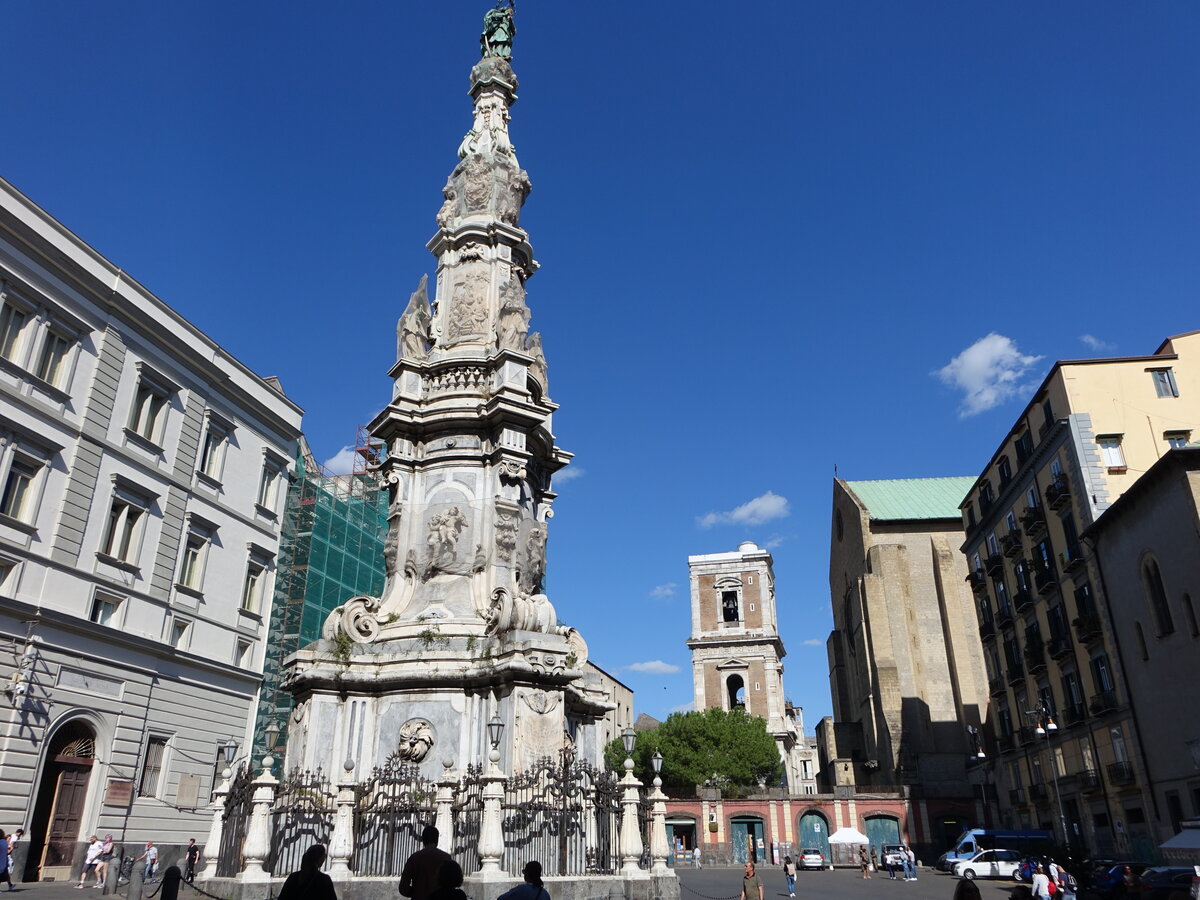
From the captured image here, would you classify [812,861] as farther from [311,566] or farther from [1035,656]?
[311,566]

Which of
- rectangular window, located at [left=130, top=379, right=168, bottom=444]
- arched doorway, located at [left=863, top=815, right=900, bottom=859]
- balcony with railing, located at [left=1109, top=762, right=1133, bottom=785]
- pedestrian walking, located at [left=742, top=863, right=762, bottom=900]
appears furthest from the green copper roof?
pedestrian walking, located at [left=742, top=863, right=762, bottom=900]

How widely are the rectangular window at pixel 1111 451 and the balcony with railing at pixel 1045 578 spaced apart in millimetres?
5881

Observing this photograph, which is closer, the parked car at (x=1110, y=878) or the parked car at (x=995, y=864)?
the parked car at (x=1110, y=878)

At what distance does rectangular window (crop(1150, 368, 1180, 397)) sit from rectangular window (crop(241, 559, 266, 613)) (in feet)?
122

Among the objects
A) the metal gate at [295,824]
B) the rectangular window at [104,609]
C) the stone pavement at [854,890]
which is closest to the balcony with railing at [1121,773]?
the stone pavement at [854,890]

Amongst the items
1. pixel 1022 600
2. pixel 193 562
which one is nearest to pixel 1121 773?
pixel 1022 600

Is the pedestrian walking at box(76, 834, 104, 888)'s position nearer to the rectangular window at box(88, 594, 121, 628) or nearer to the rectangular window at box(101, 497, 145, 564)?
the rectangular window at box(88, 594, 121, 628)

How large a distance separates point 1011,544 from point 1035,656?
5.55 m

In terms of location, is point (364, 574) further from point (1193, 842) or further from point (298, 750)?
point (1193, 842)

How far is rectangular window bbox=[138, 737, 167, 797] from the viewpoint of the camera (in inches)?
1031

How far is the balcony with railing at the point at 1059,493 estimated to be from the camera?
118 ft

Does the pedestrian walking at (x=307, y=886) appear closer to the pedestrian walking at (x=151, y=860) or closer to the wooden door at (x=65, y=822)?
the pedestrian walking at (x=151, y=860)

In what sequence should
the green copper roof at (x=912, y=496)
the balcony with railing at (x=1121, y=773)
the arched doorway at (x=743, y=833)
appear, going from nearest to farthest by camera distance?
the balcony with railing at (x=1121, y=773), the arched doorway at (x=743, y=833), the green copper roof at (x=912, y=496)

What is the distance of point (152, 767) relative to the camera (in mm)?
26688
